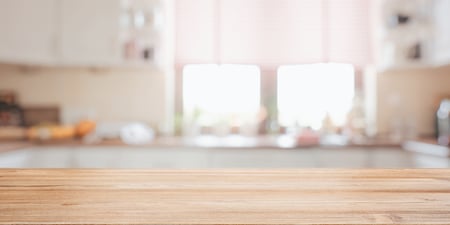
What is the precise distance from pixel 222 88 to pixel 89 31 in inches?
44.3

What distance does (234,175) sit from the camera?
27.5 inches

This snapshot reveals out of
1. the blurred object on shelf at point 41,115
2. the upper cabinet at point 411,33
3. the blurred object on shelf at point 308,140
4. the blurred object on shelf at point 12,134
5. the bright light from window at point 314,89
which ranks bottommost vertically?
the blurred object on shelf at point 308,140

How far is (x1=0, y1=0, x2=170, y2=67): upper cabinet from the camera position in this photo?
271 centimetres

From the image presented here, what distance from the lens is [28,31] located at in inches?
108

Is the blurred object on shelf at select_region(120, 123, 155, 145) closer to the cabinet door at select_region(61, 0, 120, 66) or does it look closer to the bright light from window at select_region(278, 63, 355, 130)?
the cabinet door at select_region(61, 0, 120, 66)

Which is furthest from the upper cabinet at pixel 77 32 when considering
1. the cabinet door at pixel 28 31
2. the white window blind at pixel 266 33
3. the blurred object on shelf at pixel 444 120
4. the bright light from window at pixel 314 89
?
the blurred object on shelf at pixel 444 120

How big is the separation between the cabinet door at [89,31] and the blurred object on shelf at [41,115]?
53 centimetres

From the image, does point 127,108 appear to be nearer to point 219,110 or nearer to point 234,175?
point 219,110

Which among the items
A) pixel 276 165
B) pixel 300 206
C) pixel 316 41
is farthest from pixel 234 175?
pixel 316 41

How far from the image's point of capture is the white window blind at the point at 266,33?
3.31 meters

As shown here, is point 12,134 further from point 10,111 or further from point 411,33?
point 411,33

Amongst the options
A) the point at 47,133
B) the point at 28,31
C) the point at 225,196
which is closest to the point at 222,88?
the point at 47,133

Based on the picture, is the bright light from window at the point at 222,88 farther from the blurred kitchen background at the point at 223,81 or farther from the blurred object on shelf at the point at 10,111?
the blurred object on shelf at the point at 10,111

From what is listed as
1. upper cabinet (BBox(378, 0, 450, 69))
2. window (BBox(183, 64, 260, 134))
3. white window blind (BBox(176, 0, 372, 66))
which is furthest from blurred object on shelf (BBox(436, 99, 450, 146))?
window (BBox(183, 64, 260, 134))
